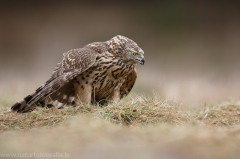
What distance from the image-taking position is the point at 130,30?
48.5ft

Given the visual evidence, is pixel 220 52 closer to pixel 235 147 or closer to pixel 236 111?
pixel 236 111

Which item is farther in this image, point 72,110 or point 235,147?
point 72,110

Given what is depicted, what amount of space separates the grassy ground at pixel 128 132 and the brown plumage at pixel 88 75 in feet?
1.14

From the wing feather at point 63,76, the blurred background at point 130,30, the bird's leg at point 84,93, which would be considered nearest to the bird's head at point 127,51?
the wing feather at point 63,76

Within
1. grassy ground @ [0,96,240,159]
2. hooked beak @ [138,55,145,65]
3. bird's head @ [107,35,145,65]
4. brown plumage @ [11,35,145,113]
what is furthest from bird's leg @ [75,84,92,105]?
hooked beak @ [138,55,145,65]

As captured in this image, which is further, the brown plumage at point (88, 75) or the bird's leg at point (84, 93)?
the bird's leg at point (84, 93)

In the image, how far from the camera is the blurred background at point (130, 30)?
14.3 meters

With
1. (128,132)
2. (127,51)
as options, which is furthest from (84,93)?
(128,132)

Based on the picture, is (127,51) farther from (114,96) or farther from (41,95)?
(41,95)

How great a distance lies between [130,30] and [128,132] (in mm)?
8923

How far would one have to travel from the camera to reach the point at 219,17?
14648 mm

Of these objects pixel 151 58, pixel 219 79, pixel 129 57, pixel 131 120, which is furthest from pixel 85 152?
pixel 151 58

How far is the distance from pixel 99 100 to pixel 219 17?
6708 mm

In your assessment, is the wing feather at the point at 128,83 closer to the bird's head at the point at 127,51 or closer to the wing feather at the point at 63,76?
the bird's head at the point at 127,51
